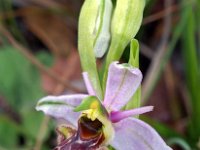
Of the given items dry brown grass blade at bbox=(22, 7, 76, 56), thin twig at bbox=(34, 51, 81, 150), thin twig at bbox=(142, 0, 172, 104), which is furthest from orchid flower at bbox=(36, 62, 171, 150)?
dry brown grass blade at bbox=(22, 7, 76, 56)

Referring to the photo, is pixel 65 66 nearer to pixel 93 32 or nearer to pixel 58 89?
pixel 58 89

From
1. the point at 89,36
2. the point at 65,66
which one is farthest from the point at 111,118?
the point at 65,66

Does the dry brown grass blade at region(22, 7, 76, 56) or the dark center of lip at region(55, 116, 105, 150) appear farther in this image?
the dry brown grass blade at region(22, 7, 76, 56)

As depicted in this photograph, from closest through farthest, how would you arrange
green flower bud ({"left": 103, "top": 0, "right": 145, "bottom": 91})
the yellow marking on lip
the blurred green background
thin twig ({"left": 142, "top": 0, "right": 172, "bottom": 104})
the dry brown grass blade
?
1. the yellow marking on lip
2. green flower bud ({"left": 103, "top": 0, "right": 145, "bottom": 91})
3. the blurred green background
4. thin twig ({"left": 142, "top": 0, "right": 172, "bottom": 104})
5. the dry brown grass blade

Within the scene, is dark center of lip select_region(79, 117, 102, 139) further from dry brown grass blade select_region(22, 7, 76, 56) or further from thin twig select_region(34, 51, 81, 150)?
dry brown grass blade select_region(22, 7, 76, 56)

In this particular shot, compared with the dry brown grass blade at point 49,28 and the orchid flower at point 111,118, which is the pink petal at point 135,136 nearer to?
the orchid flower at point 111,118

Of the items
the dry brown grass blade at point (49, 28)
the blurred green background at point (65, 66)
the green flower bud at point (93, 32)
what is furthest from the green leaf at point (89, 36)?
the dry brown grass blade at point (49, 28)

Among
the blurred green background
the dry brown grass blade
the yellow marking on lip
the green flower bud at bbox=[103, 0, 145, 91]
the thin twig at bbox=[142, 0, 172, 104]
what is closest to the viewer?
the yellow marking on lip

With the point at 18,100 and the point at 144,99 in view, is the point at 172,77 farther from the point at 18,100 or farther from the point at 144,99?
the point at 18,100
